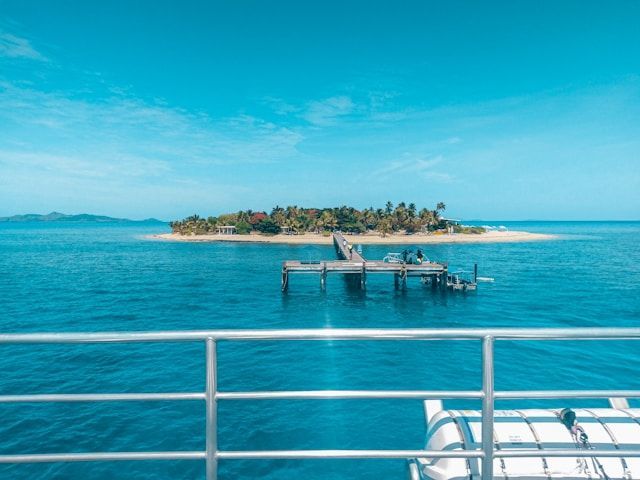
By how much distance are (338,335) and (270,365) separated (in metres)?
14.8

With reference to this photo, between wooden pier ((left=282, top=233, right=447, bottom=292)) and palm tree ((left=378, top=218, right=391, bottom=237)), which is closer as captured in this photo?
wooden pier ((left=282, top=233, right=447, bottom=292))

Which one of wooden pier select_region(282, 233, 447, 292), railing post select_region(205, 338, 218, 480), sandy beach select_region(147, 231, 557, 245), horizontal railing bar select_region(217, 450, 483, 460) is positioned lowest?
wooden pier select_region(282, 233, 447, 292)

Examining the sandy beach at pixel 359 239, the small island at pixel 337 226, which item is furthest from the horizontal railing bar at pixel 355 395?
the small island at pixel 337 226

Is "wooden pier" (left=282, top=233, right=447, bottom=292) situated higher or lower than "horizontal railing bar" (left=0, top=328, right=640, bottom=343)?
lower

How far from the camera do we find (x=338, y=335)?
2027 millimetres

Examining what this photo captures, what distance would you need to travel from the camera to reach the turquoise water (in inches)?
416

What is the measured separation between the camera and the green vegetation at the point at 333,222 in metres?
108

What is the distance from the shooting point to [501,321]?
2317 centimetres

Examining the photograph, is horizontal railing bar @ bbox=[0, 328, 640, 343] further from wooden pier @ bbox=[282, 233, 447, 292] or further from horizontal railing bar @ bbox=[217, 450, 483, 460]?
wooden pier @ bbox=[282, 233, 447, 292]

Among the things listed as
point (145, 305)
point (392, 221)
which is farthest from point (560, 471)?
point (392, 221)

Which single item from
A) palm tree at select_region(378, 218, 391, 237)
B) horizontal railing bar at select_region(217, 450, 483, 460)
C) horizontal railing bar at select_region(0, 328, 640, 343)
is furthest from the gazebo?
horizontal railing bar at select_region(217, 450, 483, 460)

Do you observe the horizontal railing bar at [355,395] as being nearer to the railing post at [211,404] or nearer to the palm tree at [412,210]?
the railing post at [211,404]

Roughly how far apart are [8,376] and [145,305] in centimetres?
1237

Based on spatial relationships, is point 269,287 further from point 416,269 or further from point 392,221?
point 392,221
